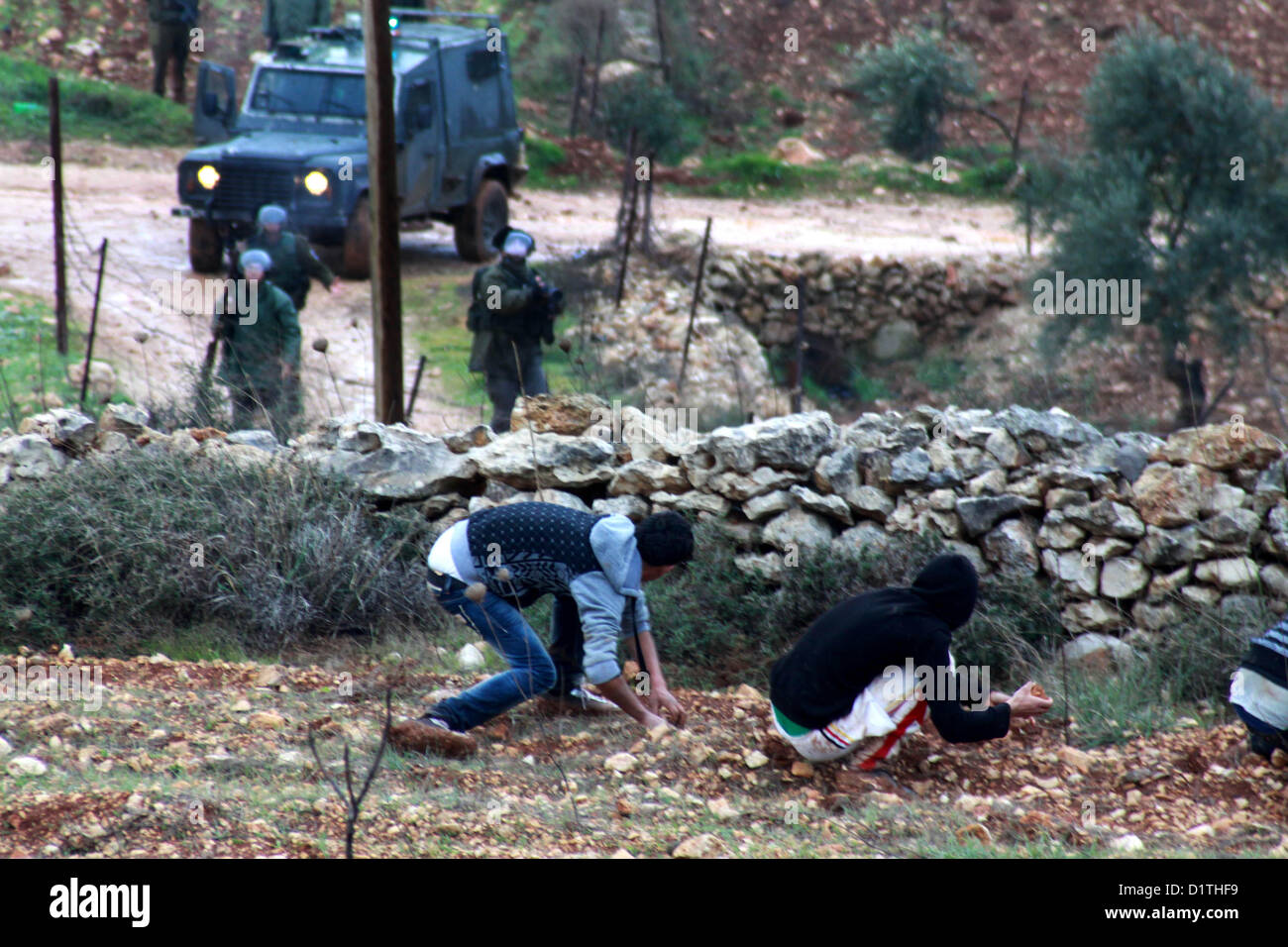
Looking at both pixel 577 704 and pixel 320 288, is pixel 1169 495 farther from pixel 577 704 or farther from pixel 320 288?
pixel 320 288

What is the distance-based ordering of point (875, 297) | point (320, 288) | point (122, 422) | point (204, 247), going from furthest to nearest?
point (875, 297) < point (320, 288) < point (204, 247) < point (122, 422)

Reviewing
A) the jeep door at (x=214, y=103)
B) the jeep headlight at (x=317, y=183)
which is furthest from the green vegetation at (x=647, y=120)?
the jeep headlight at (x=317, y=183)

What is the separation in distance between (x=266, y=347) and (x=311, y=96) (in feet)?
19.0

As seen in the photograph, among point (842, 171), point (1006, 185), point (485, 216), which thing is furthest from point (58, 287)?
point (1006, 185)

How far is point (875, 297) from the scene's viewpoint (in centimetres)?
1516

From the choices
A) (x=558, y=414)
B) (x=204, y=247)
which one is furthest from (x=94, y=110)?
(x=558, y=414)

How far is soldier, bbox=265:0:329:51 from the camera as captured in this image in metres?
14.7

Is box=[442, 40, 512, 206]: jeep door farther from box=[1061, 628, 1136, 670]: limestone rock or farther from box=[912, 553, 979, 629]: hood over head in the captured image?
box=[912, 553, 979, 629]: hood over head

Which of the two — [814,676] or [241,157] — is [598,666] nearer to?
[814,676]

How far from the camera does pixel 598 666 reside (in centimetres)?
411

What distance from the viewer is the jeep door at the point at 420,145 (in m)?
12.3

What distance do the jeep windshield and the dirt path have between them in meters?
1.69

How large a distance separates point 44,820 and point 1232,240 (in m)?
13.6

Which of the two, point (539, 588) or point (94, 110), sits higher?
point (94, 110)
